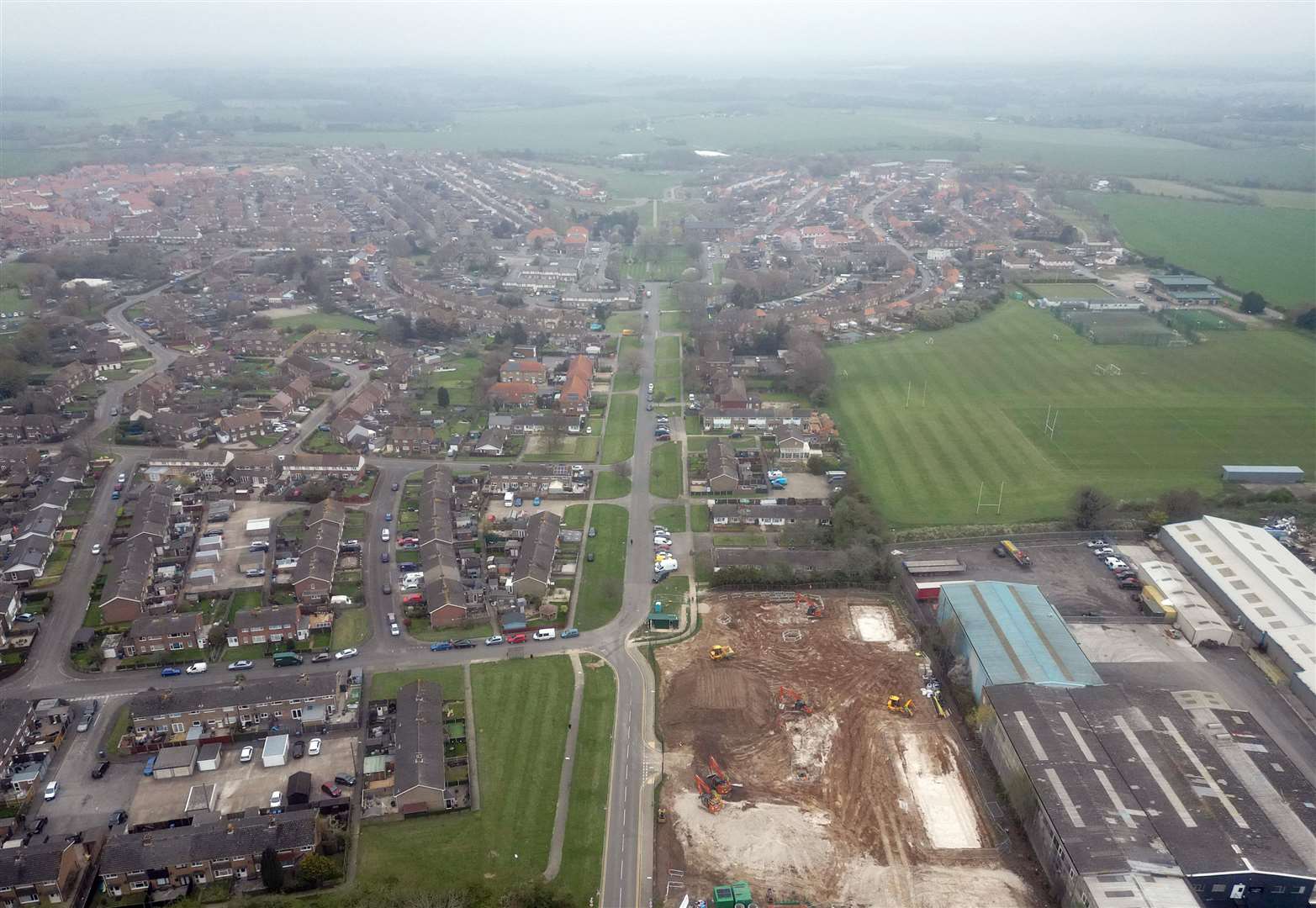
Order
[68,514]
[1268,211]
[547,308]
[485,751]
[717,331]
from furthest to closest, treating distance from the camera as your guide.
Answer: [1268,211] → [547,308] → [717,331] → [68,514] → [485,751]

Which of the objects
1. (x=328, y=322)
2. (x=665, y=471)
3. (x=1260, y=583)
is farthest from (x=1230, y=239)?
(x=328, y=322)

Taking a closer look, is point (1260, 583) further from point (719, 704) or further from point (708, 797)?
point (708, 797)

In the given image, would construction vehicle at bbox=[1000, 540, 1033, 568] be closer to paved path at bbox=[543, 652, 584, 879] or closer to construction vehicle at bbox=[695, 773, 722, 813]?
construction vehicle at bbox=[695, 773, 722, 813]

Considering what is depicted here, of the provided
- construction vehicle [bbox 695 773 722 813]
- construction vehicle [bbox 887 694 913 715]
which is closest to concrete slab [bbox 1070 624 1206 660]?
construction vehicle [bbox 887 694 913 715]

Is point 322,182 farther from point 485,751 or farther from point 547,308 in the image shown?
point 485,751

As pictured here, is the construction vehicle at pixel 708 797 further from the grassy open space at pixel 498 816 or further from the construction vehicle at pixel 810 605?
the construction vehicle at pixel 810 605

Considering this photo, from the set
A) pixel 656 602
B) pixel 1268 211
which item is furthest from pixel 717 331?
pixel 1268 211

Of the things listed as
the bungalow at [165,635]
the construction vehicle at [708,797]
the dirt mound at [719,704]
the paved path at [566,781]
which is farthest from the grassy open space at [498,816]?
the bungalow at [165,635]
